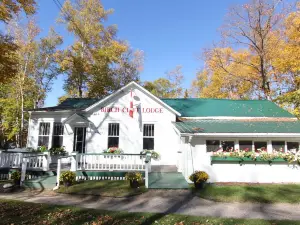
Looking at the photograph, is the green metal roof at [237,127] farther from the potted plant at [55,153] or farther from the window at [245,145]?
the potted plant at [55,153]

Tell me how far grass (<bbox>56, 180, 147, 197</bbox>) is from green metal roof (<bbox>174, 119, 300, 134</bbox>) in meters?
4.28

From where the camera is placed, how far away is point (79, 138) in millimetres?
14781

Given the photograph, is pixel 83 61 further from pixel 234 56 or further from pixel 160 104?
pixel 234 56

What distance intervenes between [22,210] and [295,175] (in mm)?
13733

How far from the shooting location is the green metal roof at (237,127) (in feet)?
39.2

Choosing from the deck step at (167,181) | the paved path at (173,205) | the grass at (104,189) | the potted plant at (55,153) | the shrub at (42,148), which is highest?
the shrub at (42,148)

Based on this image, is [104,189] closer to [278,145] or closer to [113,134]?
[113,134]

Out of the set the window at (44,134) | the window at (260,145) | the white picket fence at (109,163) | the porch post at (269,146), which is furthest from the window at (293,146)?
the window at (44,134)

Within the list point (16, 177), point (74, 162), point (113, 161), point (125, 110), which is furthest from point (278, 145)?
point (16, 177)

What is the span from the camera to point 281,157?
1152cm

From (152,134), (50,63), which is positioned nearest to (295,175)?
(152,134)

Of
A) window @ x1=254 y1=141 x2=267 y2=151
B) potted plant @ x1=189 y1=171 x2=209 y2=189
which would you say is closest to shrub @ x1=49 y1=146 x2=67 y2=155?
potted plant @ x1=189 y1=171 x2=209 y2=189

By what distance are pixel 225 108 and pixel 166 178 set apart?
26.8ft

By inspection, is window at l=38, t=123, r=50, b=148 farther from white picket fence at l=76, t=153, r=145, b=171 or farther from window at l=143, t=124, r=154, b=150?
window at l=143, t=124, r=154, b=150
